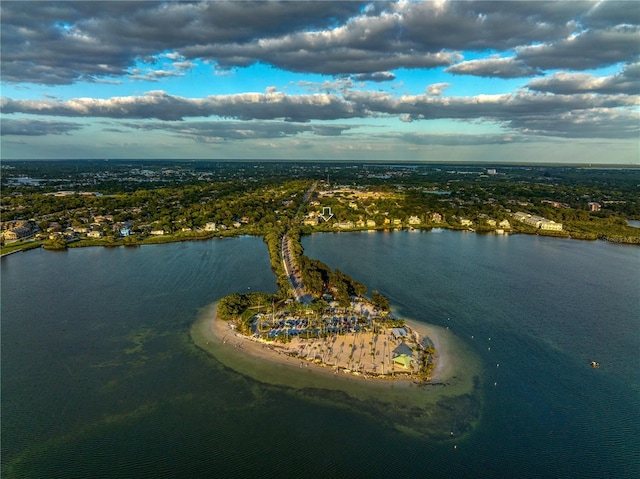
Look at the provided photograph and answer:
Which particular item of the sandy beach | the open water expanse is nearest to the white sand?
the sandy beach

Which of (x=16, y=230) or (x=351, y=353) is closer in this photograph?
(x=351, y=353)

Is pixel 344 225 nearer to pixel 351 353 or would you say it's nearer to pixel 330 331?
pixel 330 331

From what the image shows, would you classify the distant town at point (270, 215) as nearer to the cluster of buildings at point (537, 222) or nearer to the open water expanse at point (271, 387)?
the cluster of buildings at point (537, 222)

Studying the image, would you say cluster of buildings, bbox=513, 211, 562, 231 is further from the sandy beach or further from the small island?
the sandy beach

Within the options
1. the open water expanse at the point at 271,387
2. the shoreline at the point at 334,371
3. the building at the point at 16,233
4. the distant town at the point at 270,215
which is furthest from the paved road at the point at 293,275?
the building at the point at 16,233

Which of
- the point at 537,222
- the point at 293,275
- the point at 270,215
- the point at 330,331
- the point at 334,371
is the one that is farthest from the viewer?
the point at 270,215

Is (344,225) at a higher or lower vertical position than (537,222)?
lower

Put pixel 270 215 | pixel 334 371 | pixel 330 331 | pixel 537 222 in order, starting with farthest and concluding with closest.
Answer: pixel 270 215 < pixel 537 222 < pixel 330 331 < pixel 334 371

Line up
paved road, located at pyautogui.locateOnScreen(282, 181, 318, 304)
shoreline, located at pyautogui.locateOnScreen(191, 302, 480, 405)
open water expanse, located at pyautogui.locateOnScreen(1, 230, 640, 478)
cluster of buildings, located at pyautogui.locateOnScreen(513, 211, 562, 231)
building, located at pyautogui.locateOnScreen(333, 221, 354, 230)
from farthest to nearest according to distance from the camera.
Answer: building, located at pyautogui.locateOnScreen(333, 221, 354, 230) → cluster of buildings, located at pyautogui.locateOnScreen(513, 211, 562, 231) → paved road, located at pyautogui.locateOnScreen(282, 181, 318, 304) → shoreline, located at pyautogui.locateOnScreen(191, 302, 480, 405) → open water expanse, located at pyautogui.locateOnScreen(1, 230, 640, 478)

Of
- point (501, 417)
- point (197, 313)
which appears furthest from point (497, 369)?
point (197, 313)

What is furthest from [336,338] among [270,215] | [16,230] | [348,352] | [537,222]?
[537,222]
